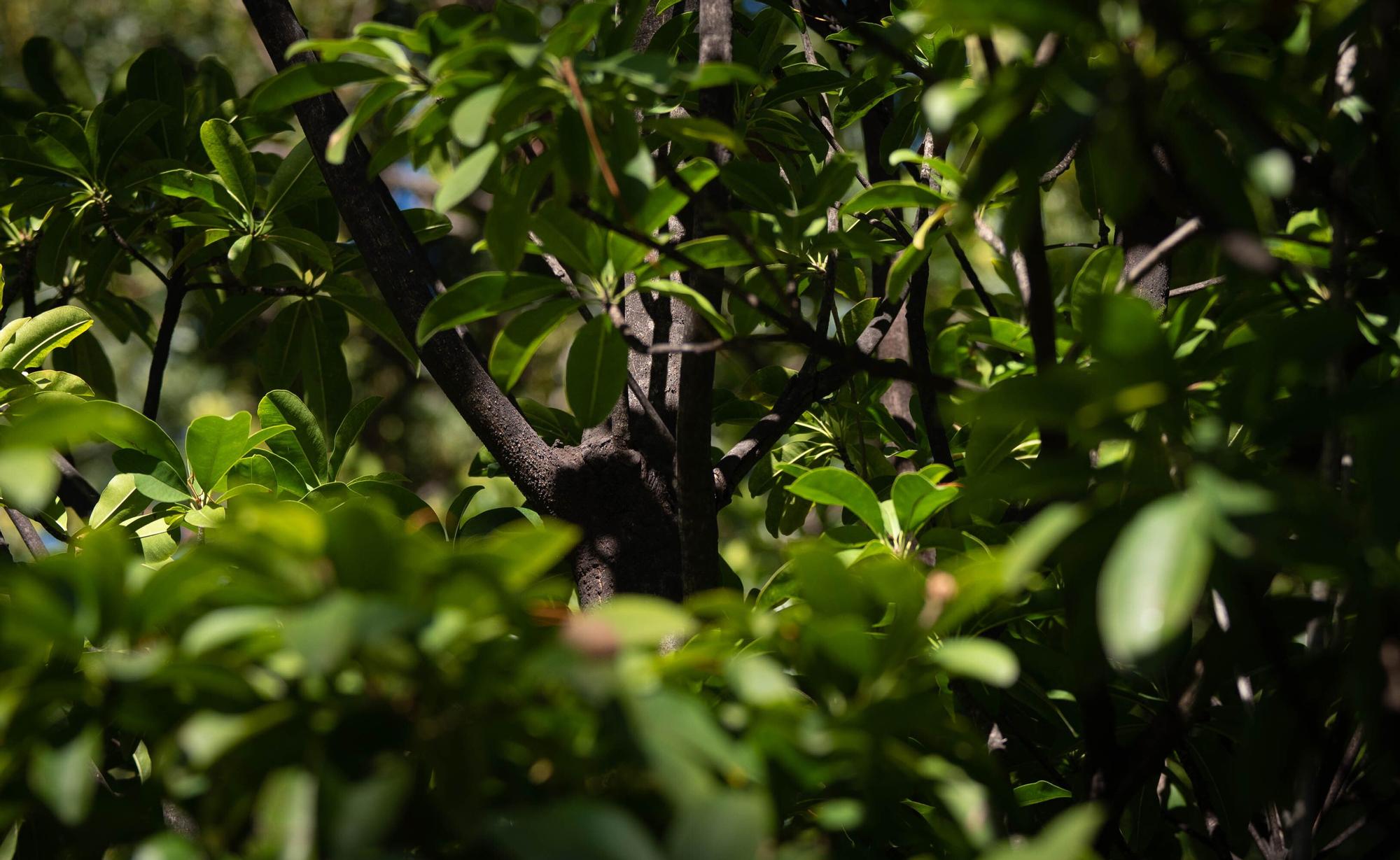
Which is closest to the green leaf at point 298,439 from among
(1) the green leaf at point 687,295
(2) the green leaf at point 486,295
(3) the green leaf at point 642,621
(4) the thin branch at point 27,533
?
(4) the thin branch at point 27,533

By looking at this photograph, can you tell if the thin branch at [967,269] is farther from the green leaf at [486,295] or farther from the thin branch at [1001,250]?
the green leaf at [486,295]

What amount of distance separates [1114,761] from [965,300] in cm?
86

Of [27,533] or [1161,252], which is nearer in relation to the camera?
[1161,252]

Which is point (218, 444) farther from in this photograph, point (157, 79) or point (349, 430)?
point (157, 79)

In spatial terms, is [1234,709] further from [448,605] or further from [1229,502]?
[448,605]

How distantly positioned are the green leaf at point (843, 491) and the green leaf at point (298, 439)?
53cm

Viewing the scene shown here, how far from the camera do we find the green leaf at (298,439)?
1073 millimetres

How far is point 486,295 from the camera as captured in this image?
751mm

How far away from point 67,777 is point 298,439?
2.18ft

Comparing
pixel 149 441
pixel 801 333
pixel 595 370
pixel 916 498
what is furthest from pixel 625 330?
pixel 149 441

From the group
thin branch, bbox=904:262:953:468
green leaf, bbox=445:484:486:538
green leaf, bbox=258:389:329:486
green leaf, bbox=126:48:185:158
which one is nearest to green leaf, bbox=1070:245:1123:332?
thin branch, bbox=904:262:953:468

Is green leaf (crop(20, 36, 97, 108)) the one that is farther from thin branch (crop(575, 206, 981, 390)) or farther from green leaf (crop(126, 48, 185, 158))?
thin branch (crop(575, 206, 981, 390))

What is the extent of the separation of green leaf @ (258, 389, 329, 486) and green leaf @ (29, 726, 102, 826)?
0.62 meters

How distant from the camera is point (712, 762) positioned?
52 centimetres
